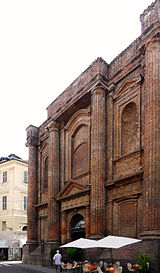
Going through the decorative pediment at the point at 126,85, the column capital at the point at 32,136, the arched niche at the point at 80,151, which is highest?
the decorative pediment at the point at 126,85

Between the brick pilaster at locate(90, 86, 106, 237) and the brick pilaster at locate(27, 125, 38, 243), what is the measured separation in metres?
9.95

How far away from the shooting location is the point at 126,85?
692 inches

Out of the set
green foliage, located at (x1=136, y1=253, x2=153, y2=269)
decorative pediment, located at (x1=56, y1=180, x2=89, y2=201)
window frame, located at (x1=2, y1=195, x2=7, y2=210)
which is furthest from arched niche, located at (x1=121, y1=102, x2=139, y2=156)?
window frame, located at (x1=2, y1=195, x2=7, y2=210)

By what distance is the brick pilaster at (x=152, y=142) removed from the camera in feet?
44.3

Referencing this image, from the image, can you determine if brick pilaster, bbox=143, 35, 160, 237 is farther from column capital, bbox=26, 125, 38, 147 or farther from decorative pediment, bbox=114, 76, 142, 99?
column capital, bbox=26, 125, 38, 147

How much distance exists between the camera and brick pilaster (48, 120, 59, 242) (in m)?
22.1

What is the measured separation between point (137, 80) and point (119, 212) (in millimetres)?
6790

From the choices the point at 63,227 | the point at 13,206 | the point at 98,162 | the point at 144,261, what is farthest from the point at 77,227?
the point at 13,206

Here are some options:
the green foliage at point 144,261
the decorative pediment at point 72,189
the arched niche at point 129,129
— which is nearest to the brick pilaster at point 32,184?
the decorative pediment at point 72,189

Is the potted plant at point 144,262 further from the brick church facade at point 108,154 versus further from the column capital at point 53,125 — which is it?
the column capital at point 53,125

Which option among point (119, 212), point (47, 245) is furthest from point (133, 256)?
point (47, 245)

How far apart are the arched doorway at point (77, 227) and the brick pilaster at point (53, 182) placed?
143cm

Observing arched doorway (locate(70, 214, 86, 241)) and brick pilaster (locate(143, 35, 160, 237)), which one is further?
arched doorway (locate(70, 214, 86, 241))

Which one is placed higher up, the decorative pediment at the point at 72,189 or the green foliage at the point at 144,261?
the decorative pediment at the point at 72,189
